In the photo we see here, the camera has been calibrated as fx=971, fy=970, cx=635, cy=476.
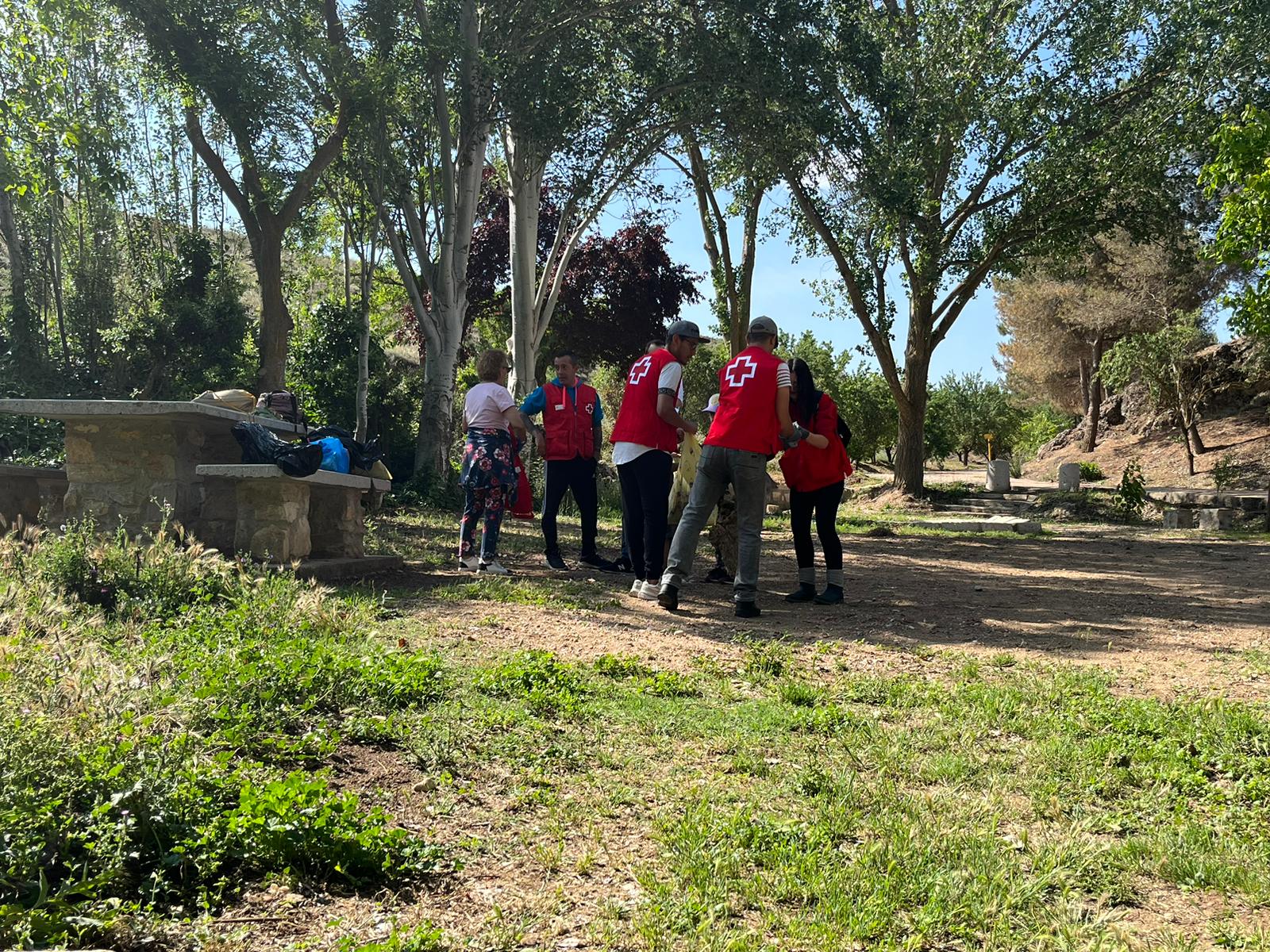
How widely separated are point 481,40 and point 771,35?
13.1 feet

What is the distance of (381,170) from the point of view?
1395 cm

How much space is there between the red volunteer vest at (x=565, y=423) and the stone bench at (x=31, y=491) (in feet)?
15.1

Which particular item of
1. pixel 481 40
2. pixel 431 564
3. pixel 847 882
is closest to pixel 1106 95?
pixel 481 40

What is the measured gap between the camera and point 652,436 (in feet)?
23.9

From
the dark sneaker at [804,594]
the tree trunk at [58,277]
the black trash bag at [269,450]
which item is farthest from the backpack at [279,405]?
the tree trunk at [58,277]

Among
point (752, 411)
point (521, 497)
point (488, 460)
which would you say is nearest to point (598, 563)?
point (521, 497)

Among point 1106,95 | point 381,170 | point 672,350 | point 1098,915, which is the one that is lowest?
point 1098,915

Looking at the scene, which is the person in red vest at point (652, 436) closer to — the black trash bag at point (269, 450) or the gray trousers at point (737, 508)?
the gray trousers at point (737, 508)

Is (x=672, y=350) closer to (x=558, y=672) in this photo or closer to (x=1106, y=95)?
(x=558, y=672)

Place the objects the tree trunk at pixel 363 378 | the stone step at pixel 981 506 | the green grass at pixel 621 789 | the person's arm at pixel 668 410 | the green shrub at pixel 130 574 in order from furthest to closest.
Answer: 1. the stone step at pixel 981 506
2. the tree trunk at pixel 363 378
3. the person's arm at pixel 668 410
4. the green shrub at pixel 130 574
5. the green grass at pixel 621 789

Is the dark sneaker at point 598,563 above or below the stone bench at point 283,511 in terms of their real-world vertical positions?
below

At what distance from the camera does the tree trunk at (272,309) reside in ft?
46.6

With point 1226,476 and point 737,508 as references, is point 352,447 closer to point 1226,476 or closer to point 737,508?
point 737,508

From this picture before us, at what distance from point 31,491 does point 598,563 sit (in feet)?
18.0
